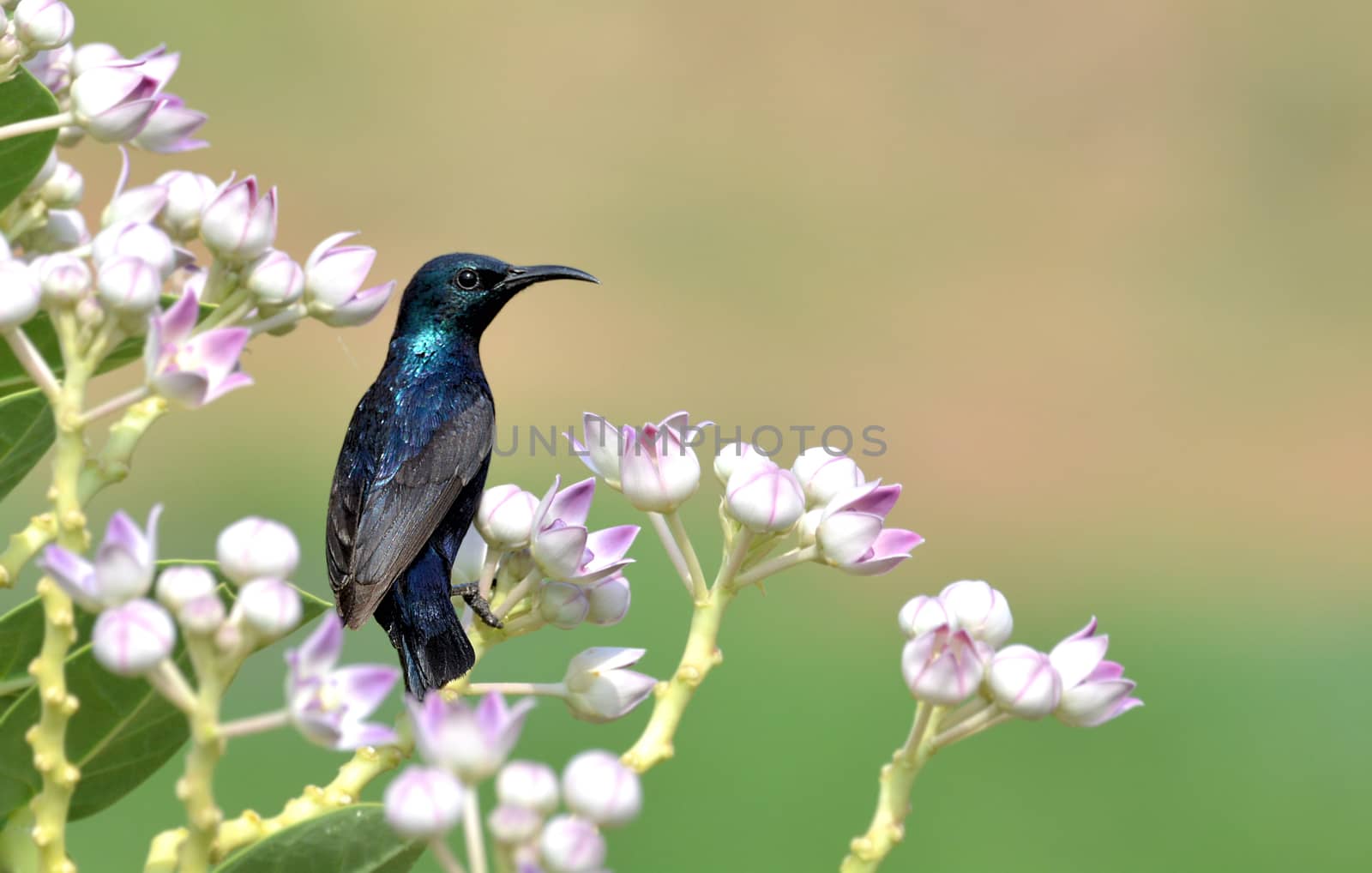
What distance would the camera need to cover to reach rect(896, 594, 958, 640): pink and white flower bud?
3.19 ft

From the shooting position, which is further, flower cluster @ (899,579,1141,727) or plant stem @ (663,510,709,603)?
plant stem @ (663,510,709,603)

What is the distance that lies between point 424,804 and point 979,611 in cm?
48

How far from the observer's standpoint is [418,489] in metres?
1.41

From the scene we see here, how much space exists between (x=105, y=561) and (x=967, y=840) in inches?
196

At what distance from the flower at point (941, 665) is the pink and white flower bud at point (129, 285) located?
19.1 inches

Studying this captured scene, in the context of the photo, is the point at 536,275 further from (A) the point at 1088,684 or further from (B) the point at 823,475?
(A) the point at 1088,684

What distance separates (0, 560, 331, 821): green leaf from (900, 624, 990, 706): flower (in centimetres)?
38

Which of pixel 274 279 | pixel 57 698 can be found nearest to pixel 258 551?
pixel 57 698

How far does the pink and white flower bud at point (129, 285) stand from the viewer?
2.84ft

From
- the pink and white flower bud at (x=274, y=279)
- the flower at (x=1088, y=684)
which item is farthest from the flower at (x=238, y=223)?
the flower at (x=1088, y=684)

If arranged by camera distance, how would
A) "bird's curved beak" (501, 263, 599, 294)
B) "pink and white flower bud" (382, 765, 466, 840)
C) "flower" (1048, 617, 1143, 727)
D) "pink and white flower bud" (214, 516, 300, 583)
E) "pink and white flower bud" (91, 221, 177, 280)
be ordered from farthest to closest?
"bird's curved beak" (501, 263, 599, 294), "flower" (1048, 617, 1143, 727), "pink and white flower bud" (91, 221, 177, 280), "pink and white flower bud" (214, 516, 300, 583), "pink and white flower bud" (382, 765, 466, 840)

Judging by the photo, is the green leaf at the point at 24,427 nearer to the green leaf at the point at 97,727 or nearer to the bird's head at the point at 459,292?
the green leaf at the point at 97,727

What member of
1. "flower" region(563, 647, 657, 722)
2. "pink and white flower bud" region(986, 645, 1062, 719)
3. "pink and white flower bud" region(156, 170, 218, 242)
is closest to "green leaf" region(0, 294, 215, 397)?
"pink and white flower bud" region(156, 170, 218, 242)

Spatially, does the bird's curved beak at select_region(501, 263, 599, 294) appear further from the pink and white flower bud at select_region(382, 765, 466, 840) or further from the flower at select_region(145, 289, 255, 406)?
the pink and white flower bud at select_region(382, 765, 466, 840)
